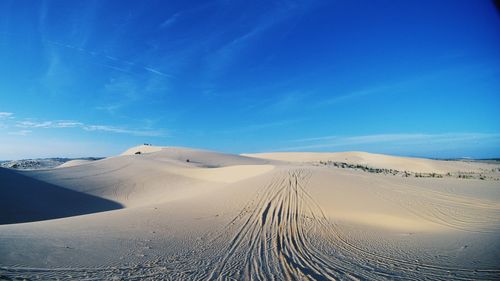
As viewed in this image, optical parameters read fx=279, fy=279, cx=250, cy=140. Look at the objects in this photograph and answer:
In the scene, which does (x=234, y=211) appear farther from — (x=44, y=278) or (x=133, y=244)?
(x=44, y=278)

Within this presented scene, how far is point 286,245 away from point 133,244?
157 inches

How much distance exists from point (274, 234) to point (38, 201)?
16.1 metres

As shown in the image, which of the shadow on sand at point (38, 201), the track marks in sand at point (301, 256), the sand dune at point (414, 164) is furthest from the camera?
the sand dune at point (414, 164)

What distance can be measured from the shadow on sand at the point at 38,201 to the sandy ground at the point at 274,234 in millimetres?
67

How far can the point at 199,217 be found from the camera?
10562 mm

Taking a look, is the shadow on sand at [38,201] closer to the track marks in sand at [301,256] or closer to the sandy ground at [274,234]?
the sandy ground at [274,234]

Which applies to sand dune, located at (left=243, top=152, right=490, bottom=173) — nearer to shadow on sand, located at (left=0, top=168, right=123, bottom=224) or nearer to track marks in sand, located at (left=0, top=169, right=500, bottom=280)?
track marks in sand, located at (left=0, top=169, right=500, bottom=280)

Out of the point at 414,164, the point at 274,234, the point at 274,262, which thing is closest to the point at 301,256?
the point at 274,262

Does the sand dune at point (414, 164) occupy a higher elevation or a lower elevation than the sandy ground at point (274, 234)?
Result: higher

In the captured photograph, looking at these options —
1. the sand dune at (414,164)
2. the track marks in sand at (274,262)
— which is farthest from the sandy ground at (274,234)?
the sand dune at (414,164)

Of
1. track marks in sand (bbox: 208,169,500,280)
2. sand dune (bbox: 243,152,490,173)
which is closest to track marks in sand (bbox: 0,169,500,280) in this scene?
track marks in sand (bbox: 208,169,500,280)

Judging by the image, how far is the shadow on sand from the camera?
48.9ft

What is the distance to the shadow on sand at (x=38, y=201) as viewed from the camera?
14914 millimetres

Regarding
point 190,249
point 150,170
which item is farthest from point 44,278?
point 150,170
